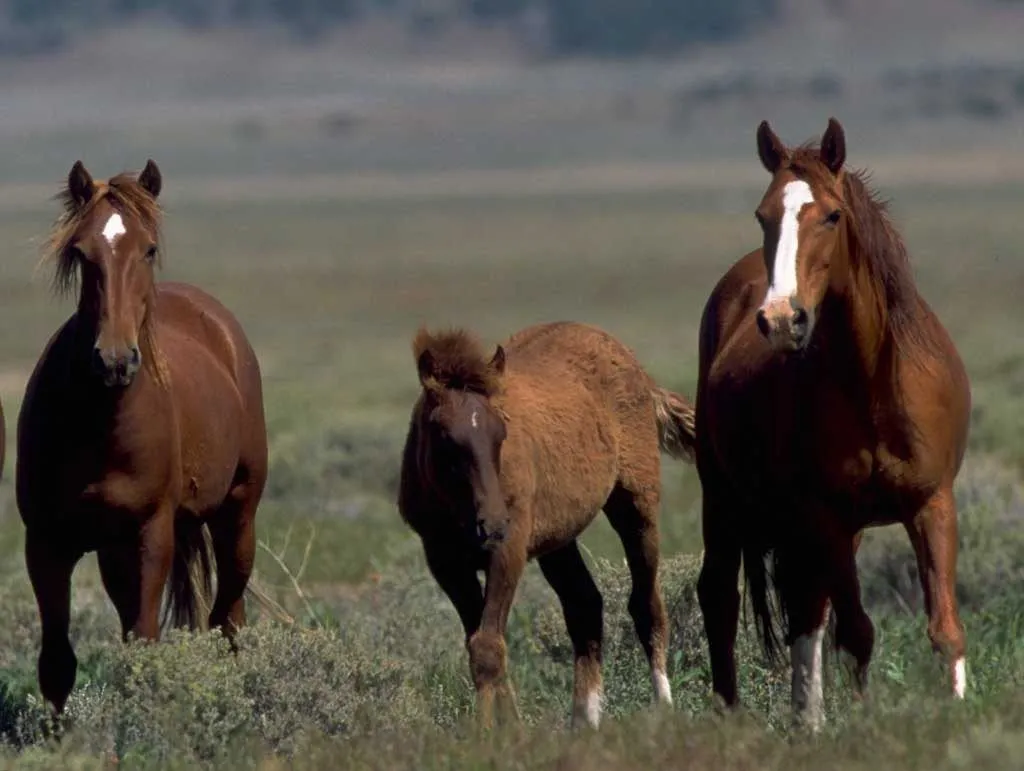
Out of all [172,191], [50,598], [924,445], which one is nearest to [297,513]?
[50,598]

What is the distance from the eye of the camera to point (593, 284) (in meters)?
51.4

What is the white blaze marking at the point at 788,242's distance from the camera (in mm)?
7344

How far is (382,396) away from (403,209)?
52.5 m

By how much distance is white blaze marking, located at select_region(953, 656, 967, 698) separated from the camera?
7395 millimetres

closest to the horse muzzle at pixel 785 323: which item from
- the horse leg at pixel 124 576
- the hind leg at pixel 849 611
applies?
the hind leg at pixel 849 611

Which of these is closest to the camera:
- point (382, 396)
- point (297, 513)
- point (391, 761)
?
point (391, 761)

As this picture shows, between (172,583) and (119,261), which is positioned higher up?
(119,261)

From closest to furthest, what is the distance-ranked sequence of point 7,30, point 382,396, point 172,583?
point 172,583 < point 382,396 < point 7,30

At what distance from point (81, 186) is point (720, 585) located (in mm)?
2984

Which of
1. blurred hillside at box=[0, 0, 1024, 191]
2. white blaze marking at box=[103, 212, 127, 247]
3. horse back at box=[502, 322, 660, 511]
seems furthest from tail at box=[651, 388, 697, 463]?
blurred hillside at box=[0, 0, 1024, 191]

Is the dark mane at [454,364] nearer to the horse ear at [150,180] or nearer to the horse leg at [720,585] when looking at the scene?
the horse ear at [150,180]

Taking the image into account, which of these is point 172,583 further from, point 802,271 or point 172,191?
point 172,191

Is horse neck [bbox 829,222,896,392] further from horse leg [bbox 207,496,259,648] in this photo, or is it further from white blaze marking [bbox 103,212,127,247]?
horse leg [bbox 207,496,259,648]

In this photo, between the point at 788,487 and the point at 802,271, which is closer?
the point at 802,271
